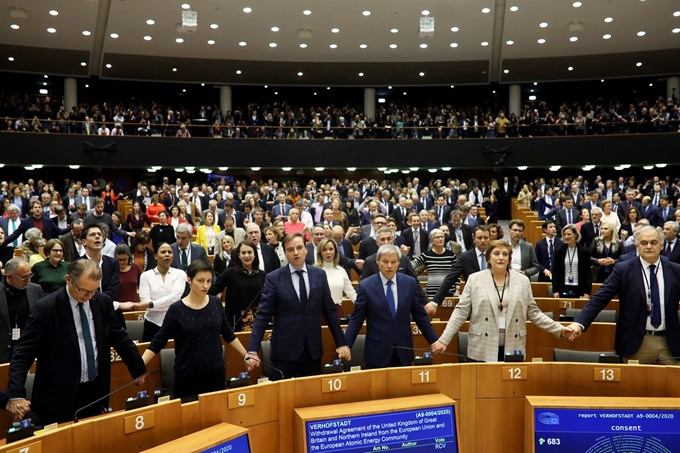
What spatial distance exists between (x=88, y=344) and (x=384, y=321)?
5.63 ft

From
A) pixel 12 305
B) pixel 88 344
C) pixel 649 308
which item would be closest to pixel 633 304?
pixel 649 308

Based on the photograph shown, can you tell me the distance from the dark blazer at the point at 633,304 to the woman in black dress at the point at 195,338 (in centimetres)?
229

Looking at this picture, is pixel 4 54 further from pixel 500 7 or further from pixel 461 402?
pixel 461 402

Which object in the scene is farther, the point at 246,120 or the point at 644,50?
the point at 246,120

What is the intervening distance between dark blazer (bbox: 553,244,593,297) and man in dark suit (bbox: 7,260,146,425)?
14.6ft

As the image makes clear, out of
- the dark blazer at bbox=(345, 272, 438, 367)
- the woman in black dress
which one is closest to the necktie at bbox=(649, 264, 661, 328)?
the dark blazer at bbox=(345, 272, 438, 367)

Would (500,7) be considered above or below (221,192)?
above

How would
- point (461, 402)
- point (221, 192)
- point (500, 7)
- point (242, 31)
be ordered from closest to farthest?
1. point (461, 402)
2. point (221, 192)
3. point (500, 7)
4. point (242, 31)

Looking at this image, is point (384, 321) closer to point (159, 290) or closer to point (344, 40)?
point (159, 290)

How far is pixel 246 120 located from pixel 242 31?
3994 millimetres

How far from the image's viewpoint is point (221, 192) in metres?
13.9

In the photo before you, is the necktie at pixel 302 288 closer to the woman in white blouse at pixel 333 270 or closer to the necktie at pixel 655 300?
the woman in white blouse at pixel 333 270

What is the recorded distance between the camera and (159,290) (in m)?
4.81

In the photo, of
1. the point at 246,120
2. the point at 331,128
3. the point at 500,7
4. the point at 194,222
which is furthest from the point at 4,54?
the point at 500,7
